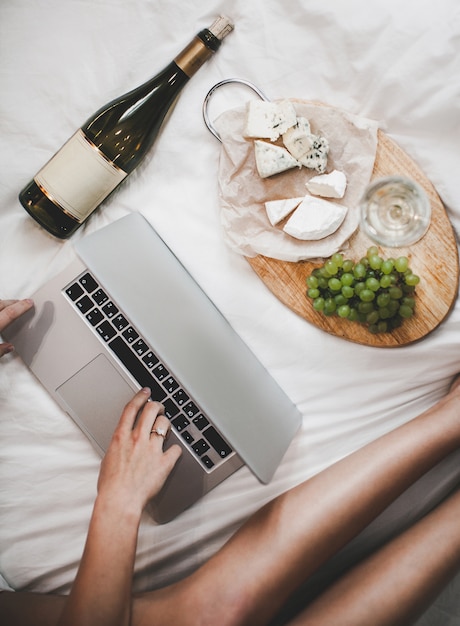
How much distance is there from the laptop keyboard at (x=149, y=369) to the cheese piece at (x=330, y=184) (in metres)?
0.37

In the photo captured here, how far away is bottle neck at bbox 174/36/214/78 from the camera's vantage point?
77 cm

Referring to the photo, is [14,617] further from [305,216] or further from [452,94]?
[452,94]

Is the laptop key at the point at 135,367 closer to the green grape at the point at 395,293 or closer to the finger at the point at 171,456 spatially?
the finger at the point at 171,456

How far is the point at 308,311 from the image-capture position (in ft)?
2.69

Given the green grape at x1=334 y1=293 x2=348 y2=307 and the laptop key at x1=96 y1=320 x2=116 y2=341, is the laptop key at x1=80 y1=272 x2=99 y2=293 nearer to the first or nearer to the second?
the laptop key at x1=96 y1=320 x2=116 y2=341

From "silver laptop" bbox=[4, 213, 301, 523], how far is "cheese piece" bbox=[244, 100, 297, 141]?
25 centimetres

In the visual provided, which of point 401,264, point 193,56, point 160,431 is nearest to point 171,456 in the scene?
point 160,431

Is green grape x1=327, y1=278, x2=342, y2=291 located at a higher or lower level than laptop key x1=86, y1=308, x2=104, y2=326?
lower

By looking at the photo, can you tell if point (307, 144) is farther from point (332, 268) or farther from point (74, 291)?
point (74, 291)

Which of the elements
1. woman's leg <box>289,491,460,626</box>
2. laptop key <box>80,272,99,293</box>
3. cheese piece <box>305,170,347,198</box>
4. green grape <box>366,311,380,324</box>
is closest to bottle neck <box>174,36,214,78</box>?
cheese piece <box>305,170,347,198</box>

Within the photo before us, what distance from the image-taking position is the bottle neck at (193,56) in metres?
0.77

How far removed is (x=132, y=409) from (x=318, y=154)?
0.50 meters

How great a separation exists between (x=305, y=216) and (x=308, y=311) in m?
0.16

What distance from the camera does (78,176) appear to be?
780 mm
